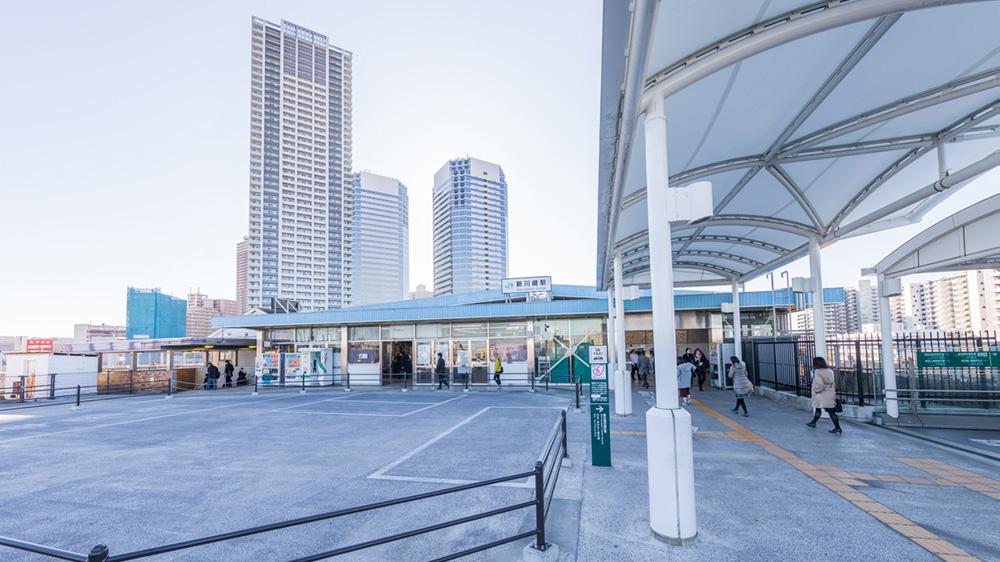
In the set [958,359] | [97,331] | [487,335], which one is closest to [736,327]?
[958,359]

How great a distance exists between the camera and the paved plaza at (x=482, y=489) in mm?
4270

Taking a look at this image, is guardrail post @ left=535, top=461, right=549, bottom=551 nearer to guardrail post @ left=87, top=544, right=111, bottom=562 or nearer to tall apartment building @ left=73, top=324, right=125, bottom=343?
guardrail post @ left=87, top=544, right=111, bottom=562

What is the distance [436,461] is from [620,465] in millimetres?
3001

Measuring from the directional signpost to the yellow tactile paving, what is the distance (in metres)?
2.77

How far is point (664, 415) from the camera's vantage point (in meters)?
4.21

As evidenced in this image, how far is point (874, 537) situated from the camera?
4.20m

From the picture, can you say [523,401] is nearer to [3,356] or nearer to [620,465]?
[620,465]

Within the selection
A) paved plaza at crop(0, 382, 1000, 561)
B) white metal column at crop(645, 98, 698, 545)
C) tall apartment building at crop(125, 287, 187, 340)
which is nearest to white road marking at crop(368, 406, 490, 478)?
paved plaza at crop(0, 382, 1000, 561)

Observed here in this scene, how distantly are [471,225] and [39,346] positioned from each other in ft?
446

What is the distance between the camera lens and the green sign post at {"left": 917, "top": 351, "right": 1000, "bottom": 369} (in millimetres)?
9242

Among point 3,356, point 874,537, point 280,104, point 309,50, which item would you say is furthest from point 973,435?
point 309,50

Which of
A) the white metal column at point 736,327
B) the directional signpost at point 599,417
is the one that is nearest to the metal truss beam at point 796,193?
the directional signpost at point 599,417

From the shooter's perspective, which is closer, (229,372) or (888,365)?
(888,365)

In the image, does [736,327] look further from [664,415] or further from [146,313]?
[146,313]
